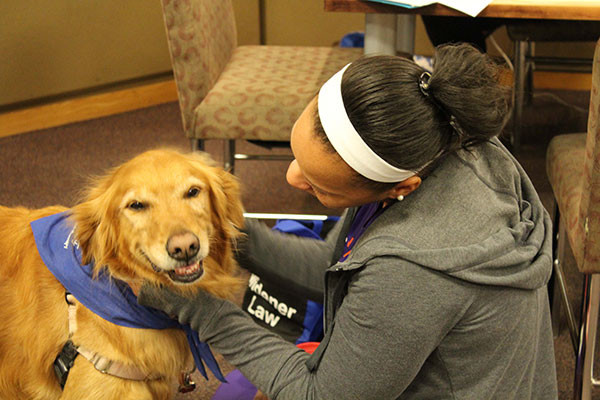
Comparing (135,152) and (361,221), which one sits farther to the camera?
(135,152)

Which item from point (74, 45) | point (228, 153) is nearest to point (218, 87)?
point (228, 153)

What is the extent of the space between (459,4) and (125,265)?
116 cm

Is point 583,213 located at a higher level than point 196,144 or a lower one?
higher

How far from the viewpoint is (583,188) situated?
1.48m

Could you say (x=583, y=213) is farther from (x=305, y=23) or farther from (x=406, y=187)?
(x=305, y=23)

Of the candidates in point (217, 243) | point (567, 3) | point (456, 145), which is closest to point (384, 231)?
point (456, 145)

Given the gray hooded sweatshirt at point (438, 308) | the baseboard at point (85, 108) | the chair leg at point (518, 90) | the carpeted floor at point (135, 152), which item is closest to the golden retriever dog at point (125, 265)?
the gray hooded sweatshirt at point (438, 308)

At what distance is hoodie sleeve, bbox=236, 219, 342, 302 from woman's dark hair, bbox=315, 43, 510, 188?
1.66ft

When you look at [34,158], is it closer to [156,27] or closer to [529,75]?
[156,27]

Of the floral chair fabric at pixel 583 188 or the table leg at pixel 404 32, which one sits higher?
the table leg at pixel 404 32

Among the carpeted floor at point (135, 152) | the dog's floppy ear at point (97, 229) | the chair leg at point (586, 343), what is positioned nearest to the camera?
the dog's floppy ear at point (97, 229)

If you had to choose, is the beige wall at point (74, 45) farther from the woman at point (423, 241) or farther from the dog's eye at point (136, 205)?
the woman at point (423, 241)

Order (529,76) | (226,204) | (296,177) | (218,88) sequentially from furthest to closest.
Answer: (529,76) < (218,88) < (226,204) < (296,177)

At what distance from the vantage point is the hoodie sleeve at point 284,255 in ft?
4.99
